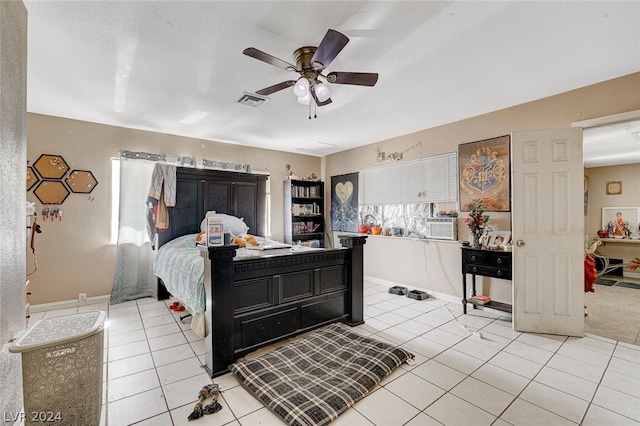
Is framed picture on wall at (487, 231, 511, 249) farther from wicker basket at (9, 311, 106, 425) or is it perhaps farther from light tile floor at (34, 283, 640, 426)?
wicker basket at (9, 311, 106, 425)

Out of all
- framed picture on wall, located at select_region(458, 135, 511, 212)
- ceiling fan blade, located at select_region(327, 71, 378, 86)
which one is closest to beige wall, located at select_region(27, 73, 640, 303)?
framed picture on wall, located at select_region(458, 135, 511, 212)

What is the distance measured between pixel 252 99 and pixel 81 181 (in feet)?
9.42

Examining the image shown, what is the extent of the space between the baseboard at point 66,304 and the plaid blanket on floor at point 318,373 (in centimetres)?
313

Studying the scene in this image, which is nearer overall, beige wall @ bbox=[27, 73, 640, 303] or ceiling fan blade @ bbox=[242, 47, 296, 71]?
ceiling fan blade @ bbox=[242, 47, 296, 71]

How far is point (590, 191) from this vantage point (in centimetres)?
621

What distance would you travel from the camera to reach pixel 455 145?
418 centimetres

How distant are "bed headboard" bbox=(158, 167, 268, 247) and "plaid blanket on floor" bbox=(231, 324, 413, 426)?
2730mm

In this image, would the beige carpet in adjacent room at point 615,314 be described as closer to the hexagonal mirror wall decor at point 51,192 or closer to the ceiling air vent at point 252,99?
the ceiling air vent at point 252,99

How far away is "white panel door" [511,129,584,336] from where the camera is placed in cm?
297

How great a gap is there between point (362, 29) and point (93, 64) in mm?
2458

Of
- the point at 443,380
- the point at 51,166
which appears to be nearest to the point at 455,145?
the point at 443,380

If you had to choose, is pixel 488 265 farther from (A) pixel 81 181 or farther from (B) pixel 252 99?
(A) pixel 81 181

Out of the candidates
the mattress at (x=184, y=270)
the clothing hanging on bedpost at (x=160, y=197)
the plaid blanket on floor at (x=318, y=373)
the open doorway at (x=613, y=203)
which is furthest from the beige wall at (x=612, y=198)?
the clothing hanging on bedpost at (x=160, y=197)

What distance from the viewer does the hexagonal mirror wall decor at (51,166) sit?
3761mm
